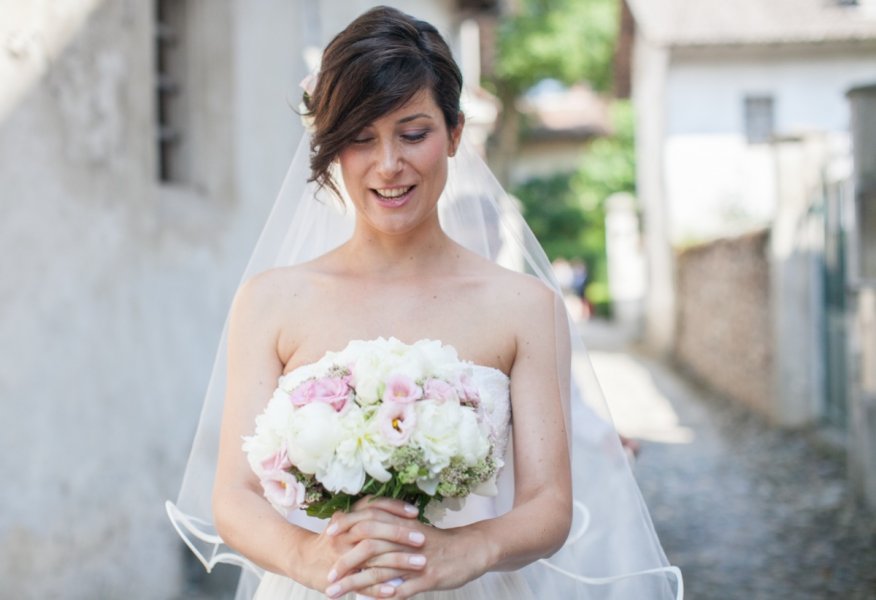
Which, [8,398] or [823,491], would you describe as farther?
[823,491]

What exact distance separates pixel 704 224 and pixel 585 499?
Answer: 18.6 meters

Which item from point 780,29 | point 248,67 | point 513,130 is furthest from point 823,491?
point 513,130

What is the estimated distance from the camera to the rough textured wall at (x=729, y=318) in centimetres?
1204

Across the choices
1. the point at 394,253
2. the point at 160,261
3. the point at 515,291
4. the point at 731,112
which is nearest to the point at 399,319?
the point at 394,253

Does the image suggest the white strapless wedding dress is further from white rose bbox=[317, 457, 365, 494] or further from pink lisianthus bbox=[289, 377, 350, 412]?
white rose bbox=[317, 457, 365, 494]

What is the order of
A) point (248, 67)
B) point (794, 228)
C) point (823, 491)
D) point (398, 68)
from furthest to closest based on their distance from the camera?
point (794, 228)
point (823, 491)
point (248, 67)
point (398, 68)

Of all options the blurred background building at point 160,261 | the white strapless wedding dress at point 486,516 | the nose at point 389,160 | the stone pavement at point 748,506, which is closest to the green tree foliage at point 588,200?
the blurred background building at point 160,261

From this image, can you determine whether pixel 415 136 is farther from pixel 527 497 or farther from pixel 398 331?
pixel 527 497

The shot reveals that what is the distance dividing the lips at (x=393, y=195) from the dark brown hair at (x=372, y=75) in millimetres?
131

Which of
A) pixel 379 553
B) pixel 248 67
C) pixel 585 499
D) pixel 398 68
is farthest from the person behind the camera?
pixel 248 67

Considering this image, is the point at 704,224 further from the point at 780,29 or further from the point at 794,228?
the point at 794,228

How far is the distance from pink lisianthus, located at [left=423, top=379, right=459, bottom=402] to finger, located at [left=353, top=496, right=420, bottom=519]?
214 millimetres

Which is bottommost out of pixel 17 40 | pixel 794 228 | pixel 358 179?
pixel 794 228

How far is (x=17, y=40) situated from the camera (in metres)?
4.68
